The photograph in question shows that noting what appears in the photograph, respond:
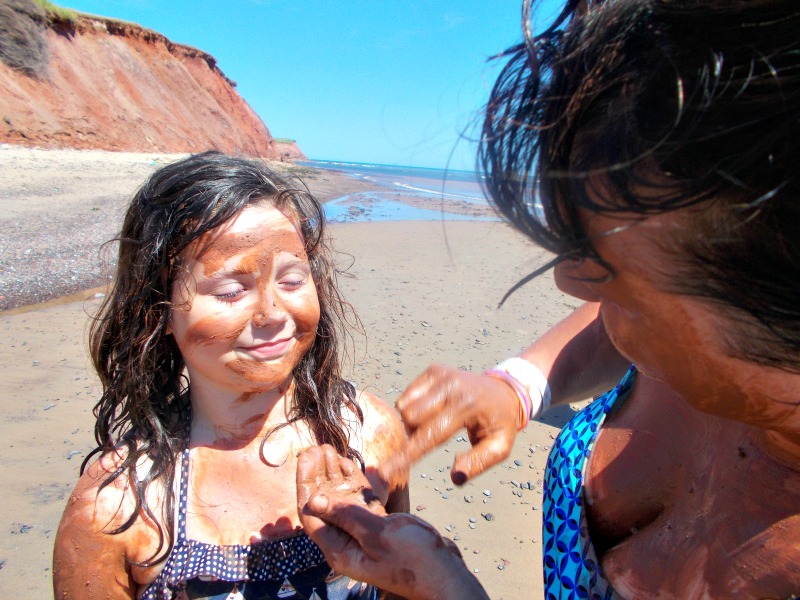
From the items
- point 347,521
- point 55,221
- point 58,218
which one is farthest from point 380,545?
point 58,218

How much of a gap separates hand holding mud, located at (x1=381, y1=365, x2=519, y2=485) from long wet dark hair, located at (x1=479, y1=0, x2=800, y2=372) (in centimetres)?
66

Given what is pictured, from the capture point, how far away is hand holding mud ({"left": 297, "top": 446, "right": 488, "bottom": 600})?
3.92 ft

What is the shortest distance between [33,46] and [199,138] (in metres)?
13.4

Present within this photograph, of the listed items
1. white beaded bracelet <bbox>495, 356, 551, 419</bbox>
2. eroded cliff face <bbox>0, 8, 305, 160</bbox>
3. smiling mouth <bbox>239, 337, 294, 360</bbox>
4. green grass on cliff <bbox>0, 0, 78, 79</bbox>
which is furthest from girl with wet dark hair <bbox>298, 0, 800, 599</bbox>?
green grass on cliff <bbox>0, 0, 78, 79</bbox>

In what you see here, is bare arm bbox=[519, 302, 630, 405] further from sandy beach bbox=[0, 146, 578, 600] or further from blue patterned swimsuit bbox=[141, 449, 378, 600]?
blue patterned swimsuit bbox=[141, 449, 378, 600]

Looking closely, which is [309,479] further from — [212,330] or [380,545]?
[212,330]

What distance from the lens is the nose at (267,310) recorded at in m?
1.60

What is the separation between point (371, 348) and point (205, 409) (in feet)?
12.5

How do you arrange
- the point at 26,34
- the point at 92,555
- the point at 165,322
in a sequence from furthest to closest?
the point at 26,34, the point at 165,322, the point at 92,555

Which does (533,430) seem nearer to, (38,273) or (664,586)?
(664,586)

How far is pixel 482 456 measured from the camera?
1258mm

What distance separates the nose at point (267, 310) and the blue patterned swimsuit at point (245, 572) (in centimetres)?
56

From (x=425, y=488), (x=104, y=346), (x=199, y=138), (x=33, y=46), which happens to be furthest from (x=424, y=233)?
(x=199, y=138)

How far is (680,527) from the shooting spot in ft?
3.88
